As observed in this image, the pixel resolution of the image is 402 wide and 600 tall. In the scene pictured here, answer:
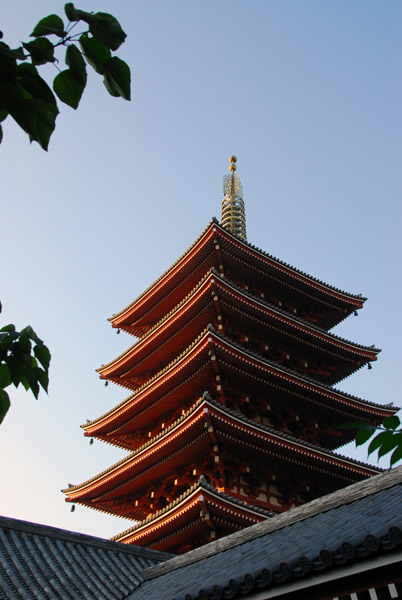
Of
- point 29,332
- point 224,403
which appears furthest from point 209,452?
point 29,332

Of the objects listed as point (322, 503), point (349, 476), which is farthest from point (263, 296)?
point (322, 503)

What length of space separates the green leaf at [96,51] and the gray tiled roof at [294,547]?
186 inches

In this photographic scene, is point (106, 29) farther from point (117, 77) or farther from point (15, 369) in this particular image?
point (15, 369)

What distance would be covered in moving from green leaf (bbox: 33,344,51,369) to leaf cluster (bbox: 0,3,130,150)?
675mm

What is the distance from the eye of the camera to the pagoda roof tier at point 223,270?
20328 millimetres

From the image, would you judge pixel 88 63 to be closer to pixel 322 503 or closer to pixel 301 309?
pixel 322 503

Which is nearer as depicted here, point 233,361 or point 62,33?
point 62,33

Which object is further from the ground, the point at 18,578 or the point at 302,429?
the point at 302,429

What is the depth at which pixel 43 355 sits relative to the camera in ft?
6.48

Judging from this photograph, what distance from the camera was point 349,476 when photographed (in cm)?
1698

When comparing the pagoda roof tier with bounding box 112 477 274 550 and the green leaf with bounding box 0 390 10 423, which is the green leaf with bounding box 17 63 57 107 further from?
the pagoda roof tier with bounding box 112 477 274 550

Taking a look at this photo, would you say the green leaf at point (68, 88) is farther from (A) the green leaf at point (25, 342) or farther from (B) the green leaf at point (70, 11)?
(A) the green leaf at point (25, 342)

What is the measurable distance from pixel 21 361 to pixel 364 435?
3.80 feet

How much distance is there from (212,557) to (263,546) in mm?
1597
